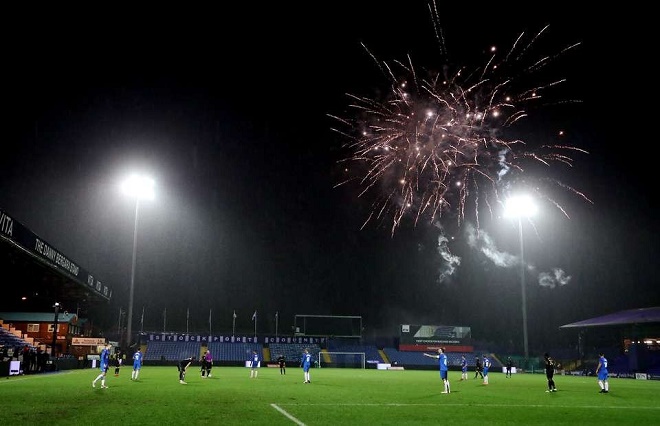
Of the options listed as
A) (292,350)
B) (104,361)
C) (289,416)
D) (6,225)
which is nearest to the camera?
(289,416)

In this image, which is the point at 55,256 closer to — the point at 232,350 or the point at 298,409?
the point at 298,409

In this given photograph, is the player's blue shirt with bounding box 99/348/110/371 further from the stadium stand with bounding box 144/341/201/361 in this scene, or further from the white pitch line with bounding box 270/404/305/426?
the stadium stand with bounding box 144/341/201/361

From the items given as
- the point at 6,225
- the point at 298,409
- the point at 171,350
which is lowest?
the point at 171,350

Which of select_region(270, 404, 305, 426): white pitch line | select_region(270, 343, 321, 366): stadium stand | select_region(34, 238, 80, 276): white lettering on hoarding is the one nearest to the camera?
select_region(270, 404, 305, 426): white pitch line

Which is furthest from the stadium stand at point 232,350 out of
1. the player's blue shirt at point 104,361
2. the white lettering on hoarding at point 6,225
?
the white lettering on hoarding at point 6,225

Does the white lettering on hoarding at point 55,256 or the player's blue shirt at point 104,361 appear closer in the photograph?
the player's blue shirt at point 104,361

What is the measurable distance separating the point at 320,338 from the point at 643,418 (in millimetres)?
62782

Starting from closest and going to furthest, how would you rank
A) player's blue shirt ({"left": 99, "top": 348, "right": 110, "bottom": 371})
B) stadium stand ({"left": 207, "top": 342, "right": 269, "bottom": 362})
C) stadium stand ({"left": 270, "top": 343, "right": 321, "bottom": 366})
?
player's blue shirt ({"left": 99, "top": 348, "right": 110, "bottom": 371}) < stadium stand ({"left": 207, "top": 342, "right": 269, "bottom": 362}) < stadium stand ({"left": 270, "top": 343, "right": 321, "bottom": 366})

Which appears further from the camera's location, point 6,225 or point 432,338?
point 432,338

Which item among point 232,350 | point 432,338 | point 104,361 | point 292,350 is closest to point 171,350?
point 232,350

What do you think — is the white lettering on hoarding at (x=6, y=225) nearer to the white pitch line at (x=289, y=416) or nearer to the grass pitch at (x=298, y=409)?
the grass pitch at (x=298, y=409)

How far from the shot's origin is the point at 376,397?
72.7 feet

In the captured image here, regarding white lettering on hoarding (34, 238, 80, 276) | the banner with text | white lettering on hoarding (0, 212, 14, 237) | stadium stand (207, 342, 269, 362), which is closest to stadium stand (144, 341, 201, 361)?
stadium stand (207, 342, 269, 362)

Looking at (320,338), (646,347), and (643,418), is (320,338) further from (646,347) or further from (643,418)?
(643,418)
